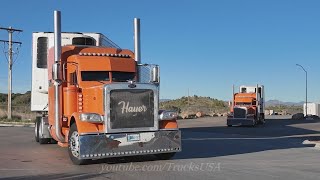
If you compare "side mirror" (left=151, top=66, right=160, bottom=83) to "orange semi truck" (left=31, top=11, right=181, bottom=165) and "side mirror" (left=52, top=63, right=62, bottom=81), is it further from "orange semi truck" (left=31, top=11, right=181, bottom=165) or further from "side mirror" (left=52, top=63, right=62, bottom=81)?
"side mirror" (left=52, top=63, right=62, bottom=81)

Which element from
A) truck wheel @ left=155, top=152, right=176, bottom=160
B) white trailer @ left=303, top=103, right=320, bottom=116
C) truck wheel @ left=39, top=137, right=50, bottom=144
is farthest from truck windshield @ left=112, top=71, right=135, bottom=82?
white trailer @ left=303, top=103, right=320, bottom=116

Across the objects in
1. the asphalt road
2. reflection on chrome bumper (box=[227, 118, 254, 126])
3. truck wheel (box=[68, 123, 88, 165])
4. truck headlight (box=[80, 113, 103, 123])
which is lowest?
reflection on chrome bumper (box=[227, 118, 254, 126])

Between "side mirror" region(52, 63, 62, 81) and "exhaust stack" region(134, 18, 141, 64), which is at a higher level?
"exhaust stack" region(134, 18, 141, 64)

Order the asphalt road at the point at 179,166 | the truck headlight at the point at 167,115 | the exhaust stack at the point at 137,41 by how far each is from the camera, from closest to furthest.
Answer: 1. the asphalt road at the point at 179,166
2. the truck headlight at the point at 167,115
3. the exhaust stack at the point at 137,41

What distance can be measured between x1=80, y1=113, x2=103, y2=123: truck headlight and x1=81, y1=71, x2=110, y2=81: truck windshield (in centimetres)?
176

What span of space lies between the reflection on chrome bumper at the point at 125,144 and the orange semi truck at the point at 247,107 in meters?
29.6

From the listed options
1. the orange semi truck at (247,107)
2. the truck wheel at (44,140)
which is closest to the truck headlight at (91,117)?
the truck wheel at (44,140)

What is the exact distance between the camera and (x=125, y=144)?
12102 millimetres

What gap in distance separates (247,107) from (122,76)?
98.8 feet

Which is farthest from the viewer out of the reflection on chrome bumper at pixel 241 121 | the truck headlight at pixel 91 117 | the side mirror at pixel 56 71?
the reflection on chrome bumper at pixel 241 121

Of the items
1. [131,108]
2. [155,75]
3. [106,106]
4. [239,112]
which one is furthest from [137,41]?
[239,112]

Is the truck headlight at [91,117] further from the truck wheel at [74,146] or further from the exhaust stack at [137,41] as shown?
the exhaust stack at [137,41]

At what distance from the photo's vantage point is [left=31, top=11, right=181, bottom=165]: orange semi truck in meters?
12.0

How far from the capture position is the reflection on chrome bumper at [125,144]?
38.4 feet
